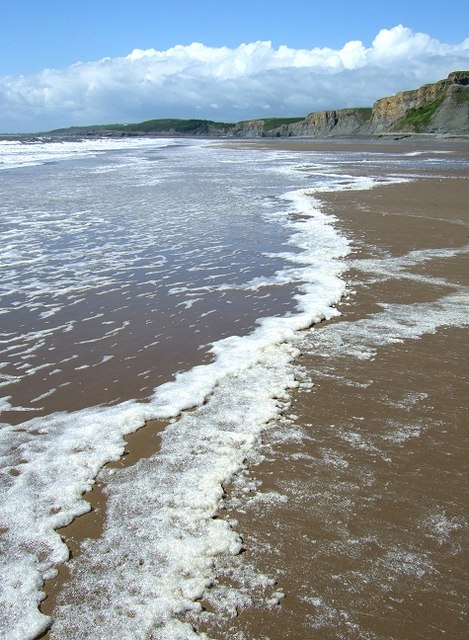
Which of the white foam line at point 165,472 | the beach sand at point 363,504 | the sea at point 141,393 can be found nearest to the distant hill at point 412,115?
the sea at point 141,393

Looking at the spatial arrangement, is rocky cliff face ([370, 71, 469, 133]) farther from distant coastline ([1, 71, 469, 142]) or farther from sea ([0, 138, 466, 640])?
sea ([0, 138, 466, 640])

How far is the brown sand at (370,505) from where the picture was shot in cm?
303

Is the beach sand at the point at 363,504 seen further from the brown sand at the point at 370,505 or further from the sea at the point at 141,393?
the sea at the point at 141,393

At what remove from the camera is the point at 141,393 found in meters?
5.70

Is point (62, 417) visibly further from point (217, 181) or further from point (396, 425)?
point (217, 181)

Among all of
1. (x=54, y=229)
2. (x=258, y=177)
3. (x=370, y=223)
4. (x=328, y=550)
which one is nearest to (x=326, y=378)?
(x=328, y=550)

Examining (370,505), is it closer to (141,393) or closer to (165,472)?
(165,472)

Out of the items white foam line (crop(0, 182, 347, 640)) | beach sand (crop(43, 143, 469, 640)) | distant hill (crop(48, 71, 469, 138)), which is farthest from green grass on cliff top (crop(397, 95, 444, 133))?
white foam line (crop(0, 182, 347, 640))

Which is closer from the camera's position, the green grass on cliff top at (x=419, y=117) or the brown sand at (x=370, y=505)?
the brown sand at (x=370, y=505)

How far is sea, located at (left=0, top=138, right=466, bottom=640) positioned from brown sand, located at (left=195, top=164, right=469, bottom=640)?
0.65 ft

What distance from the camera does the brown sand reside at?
119 inches

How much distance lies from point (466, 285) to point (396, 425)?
202 inches

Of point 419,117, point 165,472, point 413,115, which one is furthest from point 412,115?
point 165,472

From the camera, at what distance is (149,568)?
3.36m
